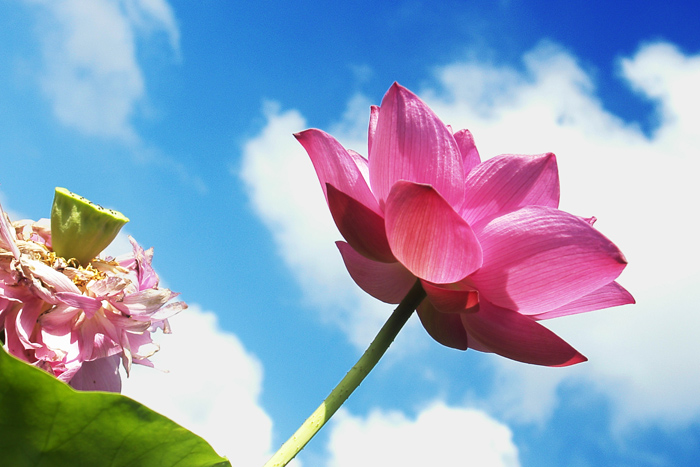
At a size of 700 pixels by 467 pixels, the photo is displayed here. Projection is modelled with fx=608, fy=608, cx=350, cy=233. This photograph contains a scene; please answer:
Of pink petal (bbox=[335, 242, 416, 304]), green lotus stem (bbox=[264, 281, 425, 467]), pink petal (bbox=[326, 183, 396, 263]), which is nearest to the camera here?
green lotus stem (bbox=[264, 281, 425, 467])

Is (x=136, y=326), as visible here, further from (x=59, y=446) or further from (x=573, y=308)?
(x=573, y=308)

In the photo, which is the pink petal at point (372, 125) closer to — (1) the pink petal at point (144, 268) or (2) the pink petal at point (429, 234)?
(2) the pink petal at point (429, 234)

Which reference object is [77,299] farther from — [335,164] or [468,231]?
[468,231]

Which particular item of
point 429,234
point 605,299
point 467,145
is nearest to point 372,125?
point 467,145

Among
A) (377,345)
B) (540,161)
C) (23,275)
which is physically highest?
(540,161)

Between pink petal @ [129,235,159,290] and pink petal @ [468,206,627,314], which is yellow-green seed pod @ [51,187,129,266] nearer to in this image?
pink petal @ [129,235,159,290]

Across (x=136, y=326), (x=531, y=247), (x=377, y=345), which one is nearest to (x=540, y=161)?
(x=531, y=247)

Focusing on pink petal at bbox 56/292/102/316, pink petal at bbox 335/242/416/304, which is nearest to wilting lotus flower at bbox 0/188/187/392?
pink petal at bbox 56/292/102/316
